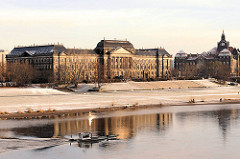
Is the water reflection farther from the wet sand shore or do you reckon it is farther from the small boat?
the small boat

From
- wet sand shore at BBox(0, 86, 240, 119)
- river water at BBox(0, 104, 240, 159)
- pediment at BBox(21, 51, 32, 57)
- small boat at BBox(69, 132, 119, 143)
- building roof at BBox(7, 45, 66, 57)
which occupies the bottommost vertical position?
river water at BBox(0, 104, 240, 159)

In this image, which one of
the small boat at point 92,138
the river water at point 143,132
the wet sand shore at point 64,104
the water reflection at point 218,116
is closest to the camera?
the river water at point 143,132

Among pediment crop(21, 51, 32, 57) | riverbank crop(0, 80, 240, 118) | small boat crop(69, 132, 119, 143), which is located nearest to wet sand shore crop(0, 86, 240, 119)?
riverbank crop(0, 80, 240, 118)

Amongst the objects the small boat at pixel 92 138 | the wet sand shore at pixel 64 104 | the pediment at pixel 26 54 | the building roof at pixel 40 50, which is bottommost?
the small boat at pixel 92 138

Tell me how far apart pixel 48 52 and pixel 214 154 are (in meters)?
152

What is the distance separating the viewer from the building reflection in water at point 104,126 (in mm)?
52781

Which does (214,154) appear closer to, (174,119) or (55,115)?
(174,119)

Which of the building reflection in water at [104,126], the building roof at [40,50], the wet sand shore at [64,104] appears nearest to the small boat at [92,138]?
the building reflection in water at [104,126]

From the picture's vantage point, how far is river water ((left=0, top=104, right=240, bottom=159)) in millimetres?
41219

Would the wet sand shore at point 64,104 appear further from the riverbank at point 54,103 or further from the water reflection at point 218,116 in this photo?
the water reflection at point 218,116

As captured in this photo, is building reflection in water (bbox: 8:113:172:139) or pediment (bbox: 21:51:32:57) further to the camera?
pediment (bbox: 21:51:32:57)

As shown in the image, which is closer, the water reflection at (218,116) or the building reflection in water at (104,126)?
the building reflection in water at (104,126)

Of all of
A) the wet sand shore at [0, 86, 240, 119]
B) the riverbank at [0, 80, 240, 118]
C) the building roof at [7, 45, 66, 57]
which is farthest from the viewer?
the building roof at [7, 45, 66, 57]

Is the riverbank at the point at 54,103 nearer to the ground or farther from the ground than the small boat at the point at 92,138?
farther from the ground
